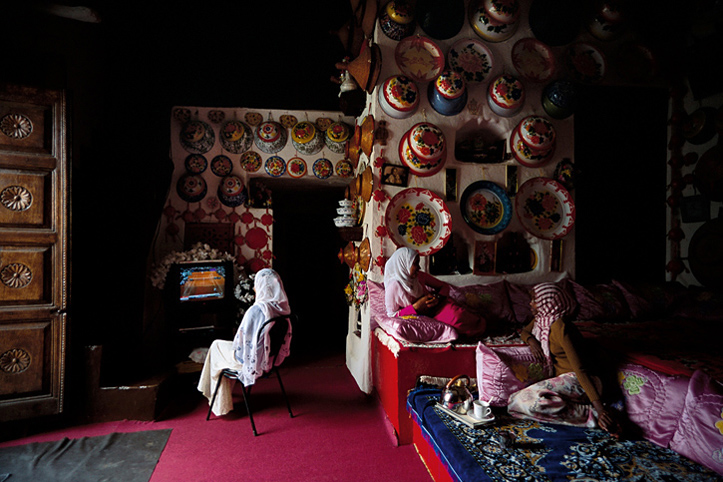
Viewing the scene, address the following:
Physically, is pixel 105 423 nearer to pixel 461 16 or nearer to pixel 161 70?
pixel 161 70

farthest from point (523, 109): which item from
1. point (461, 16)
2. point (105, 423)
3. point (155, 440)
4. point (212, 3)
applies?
point (105, 423)

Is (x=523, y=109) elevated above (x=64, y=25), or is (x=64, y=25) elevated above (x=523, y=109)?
(x=64, y=25)

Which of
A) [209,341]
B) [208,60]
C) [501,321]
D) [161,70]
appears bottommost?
[209,341]

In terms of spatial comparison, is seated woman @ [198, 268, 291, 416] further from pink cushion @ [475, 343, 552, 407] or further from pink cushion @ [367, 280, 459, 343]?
pink cushion @ [475, 343, 552, 407]

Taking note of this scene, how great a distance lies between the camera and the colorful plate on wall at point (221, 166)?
4844 mm

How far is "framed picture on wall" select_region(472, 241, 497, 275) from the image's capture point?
3.82 m

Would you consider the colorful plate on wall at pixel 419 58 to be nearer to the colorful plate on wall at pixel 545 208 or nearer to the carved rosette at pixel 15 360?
the colorful plate on wall at pixel 545 208

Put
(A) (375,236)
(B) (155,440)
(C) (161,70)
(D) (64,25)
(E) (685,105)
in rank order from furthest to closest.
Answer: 1. (E) (685,105)
2. (C) (161,70)
3. (A) (375,236)
4. (D) (64,25)
5. (B) (155,440)

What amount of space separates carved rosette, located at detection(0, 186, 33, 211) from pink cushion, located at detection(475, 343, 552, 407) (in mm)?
3399

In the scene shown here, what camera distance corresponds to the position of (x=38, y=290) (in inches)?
113

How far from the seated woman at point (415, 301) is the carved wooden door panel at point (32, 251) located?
2518 mm

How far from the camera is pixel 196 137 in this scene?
4.76 m

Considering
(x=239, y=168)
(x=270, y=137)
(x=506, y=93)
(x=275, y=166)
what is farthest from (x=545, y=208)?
(x=239, y=168)

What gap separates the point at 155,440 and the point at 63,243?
Result: 1.63 m
